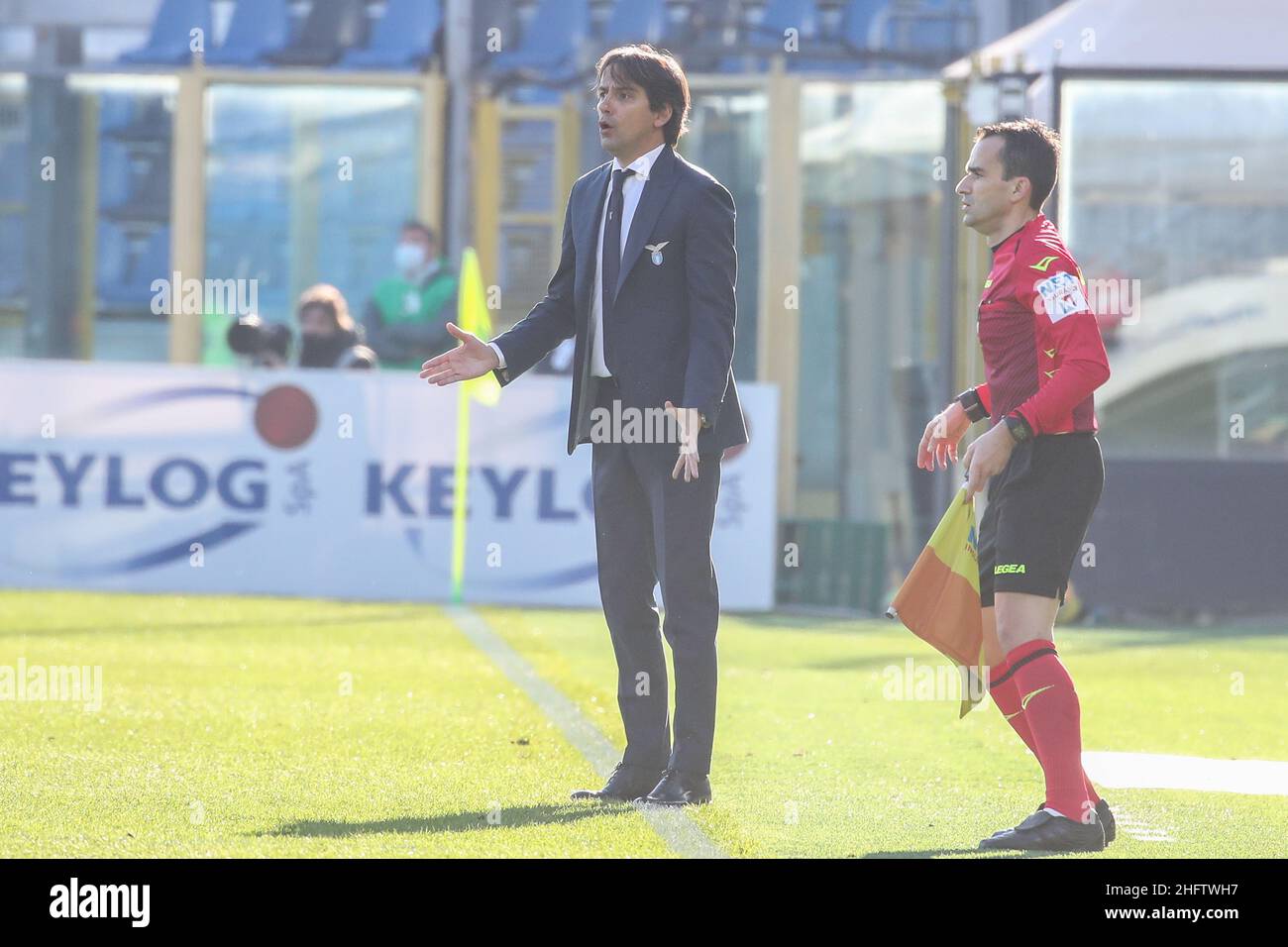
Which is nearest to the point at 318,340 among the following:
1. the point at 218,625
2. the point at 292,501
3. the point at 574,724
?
the point at 292,501

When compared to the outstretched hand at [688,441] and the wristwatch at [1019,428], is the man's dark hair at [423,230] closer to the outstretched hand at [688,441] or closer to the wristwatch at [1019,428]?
the outstretched hand at [688,441]

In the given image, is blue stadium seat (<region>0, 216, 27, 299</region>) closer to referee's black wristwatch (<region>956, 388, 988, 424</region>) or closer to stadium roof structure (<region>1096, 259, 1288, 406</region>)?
stadium roof structure (<region>1096, 259, 1288, 406</region>)

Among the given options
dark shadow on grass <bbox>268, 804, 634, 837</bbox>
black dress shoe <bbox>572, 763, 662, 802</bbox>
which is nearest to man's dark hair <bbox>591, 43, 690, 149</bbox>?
black dress shoe <bbox>572, 763, 662, 802</bbox>

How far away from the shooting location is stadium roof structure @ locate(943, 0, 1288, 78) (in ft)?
50.6

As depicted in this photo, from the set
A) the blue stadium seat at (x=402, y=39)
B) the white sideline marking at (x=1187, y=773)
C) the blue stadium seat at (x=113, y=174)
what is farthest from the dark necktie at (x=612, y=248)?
the blue stadium seat at (x=402, y=39)

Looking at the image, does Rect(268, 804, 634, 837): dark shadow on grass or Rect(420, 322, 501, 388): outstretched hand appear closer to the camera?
Rect(268, 804, 634, 837): dark shadow on grass

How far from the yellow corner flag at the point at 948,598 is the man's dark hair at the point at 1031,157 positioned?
808mm

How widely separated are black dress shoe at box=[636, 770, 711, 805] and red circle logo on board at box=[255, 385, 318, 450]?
27.2 feet

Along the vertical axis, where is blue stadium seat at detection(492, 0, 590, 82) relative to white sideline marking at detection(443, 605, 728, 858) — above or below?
above

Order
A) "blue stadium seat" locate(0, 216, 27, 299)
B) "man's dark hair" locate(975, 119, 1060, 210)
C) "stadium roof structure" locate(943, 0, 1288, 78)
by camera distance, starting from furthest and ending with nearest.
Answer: "blue stadium seat" locate(0, 216, 27, 299)
"stadium roof structure" locate(943, 0, 1288, 78)
"man's dark hair" locate(975, 119, 1060, 210)

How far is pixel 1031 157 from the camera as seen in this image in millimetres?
5395

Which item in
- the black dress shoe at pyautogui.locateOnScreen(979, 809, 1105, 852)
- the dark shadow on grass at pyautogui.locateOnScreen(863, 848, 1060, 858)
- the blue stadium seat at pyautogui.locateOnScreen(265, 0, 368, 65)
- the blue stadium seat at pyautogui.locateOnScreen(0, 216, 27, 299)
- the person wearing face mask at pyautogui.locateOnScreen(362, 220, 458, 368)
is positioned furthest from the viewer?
the blue stadium seat at pyautogui.locateOnScreen(265, 0, 368, 65)

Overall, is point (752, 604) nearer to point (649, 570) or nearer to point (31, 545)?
point (31, 545)
